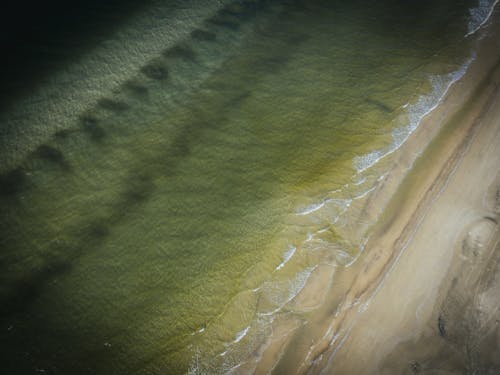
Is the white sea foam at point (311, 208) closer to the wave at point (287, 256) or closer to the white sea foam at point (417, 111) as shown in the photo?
the wave at point (287, 256)

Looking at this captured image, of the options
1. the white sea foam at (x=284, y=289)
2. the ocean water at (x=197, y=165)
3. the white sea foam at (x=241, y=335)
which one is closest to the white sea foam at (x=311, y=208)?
the ocean water at (x=197, y=165)

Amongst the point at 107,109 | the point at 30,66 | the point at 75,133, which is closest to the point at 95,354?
the point at 75,133

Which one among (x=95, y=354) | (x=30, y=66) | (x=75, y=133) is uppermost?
(x=30, y=66)

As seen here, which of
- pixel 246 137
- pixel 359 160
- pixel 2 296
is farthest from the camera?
pixel 246 137

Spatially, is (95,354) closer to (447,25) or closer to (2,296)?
Result: (2,296)

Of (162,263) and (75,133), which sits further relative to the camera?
(75,133)

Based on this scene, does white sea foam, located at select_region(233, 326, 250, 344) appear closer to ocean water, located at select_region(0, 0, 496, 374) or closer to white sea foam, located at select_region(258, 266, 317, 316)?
ocean water, located at select_region(0, 0, 496, 374)
